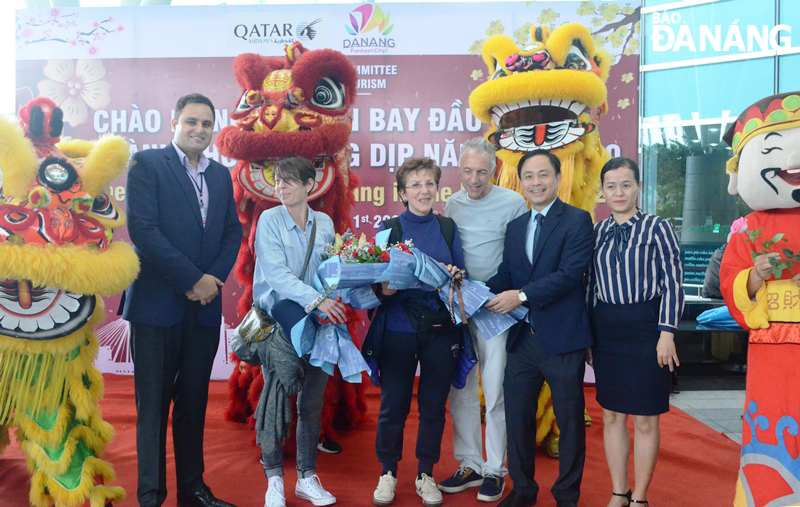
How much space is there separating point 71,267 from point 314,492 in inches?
49.2

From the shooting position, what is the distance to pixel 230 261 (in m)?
2.43

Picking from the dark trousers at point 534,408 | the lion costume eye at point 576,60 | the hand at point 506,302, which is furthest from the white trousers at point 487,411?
the lion costume eye at point 576,60

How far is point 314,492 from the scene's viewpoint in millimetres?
2443

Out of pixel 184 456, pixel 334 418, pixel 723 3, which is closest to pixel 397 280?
pixel 184 456

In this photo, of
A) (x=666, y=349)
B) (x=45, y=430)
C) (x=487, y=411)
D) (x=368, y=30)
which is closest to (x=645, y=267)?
(x=666, y=349)

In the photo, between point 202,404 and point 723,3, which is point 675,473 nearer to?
point 202,404

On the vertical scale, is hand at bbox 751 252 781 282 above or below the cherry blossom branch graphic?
below

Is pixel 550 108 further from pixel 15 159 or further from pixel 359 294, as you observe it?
pixel 15 159

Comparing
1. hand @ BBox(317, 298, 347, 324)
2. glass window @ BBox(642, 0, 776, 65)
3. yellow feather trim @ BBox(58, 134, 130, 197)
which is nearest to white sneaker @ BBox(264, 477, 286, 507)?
hand @ BBox(317, 298, 347, 324)

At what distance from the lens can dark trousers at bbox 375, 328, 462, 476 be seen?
7.88 feet

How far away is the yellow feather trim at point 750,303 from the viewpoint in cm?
201

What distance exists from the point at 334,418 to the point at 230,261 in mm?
1409

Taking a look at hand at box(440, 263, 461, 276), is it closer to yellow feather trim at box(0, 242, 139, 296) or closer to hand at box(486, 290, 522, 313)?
hand at box(486, 290, 522, 313)

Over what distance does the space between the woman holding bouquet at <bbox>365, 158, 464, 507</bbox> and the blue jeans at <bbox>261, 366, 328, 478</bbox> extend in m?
0.24
